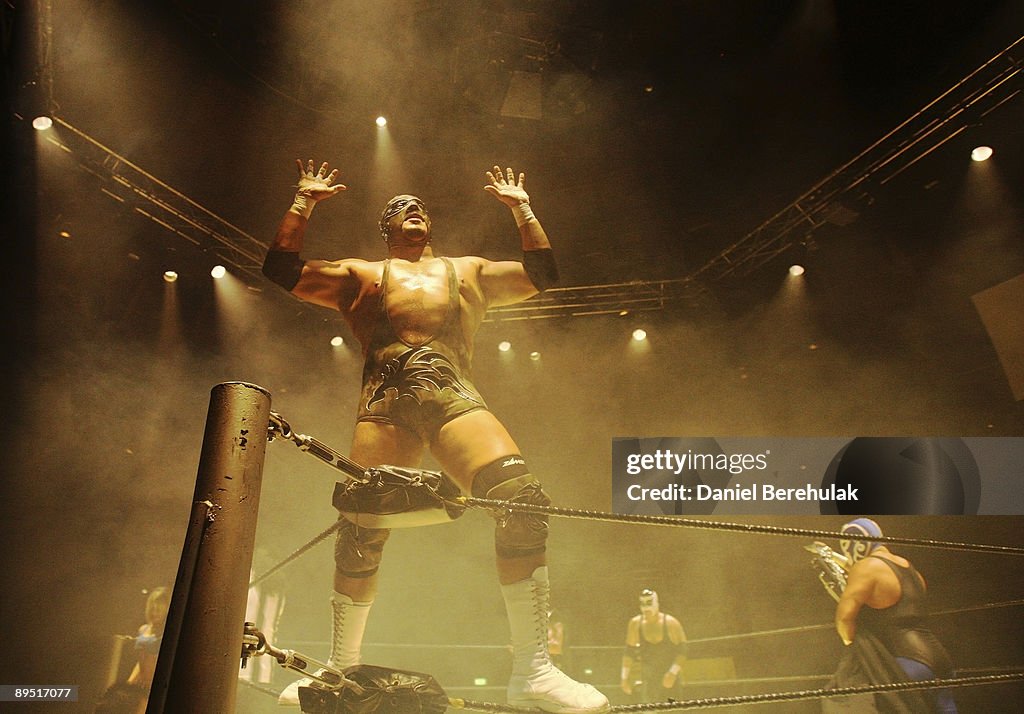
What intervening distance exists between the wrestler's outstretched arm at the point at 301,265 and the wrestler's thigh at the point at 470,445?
697 millimetres

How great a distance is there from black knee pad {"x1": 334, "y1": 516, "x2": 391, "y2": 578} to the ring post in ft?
3.54

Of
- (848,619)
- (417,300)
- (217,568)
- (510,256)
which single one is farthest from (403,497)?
(510,256)

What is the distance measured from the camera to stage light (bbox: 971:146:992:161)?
14.3 ft

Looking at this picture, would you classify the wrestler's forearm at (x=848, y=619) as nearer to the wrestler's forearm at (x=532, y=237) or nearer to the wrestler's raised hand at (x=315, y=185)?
the wrestler's forearm at (x=532, y=237)

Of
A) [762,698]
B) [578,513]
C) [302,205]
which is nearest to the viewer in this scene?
[762,698]

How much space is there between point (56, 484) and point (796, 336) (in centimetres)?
535

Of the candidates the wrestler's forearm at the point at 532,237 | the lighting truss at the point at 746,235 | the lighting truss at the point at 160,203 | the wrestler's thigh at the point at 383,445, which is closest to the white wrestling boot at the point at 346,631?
the wrestler's thigh at the point at 383,445

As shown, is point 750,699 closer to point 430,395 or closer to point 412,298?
point 430,395

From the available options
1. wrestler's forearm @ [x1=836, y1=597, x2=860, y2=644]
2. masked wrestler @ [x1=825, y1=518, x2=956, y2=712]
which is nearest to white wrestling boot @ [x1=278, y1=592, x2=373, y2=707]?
masked wrestler @ [x1=825, y1=518, x2=956, y2=712]

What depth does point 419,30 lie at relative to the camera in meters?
4.16

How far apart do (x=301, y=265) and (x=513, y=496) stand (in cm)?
114

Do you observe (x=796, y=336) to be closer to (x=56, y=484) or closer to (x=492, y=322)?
(x=492, y=322)

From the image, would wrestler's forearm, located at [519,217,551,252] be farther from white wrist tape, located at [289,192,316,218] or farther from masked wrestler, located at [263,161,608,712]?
white wrist tape, located at [289,192,316,218]

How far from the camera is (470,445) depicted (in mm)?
2244
